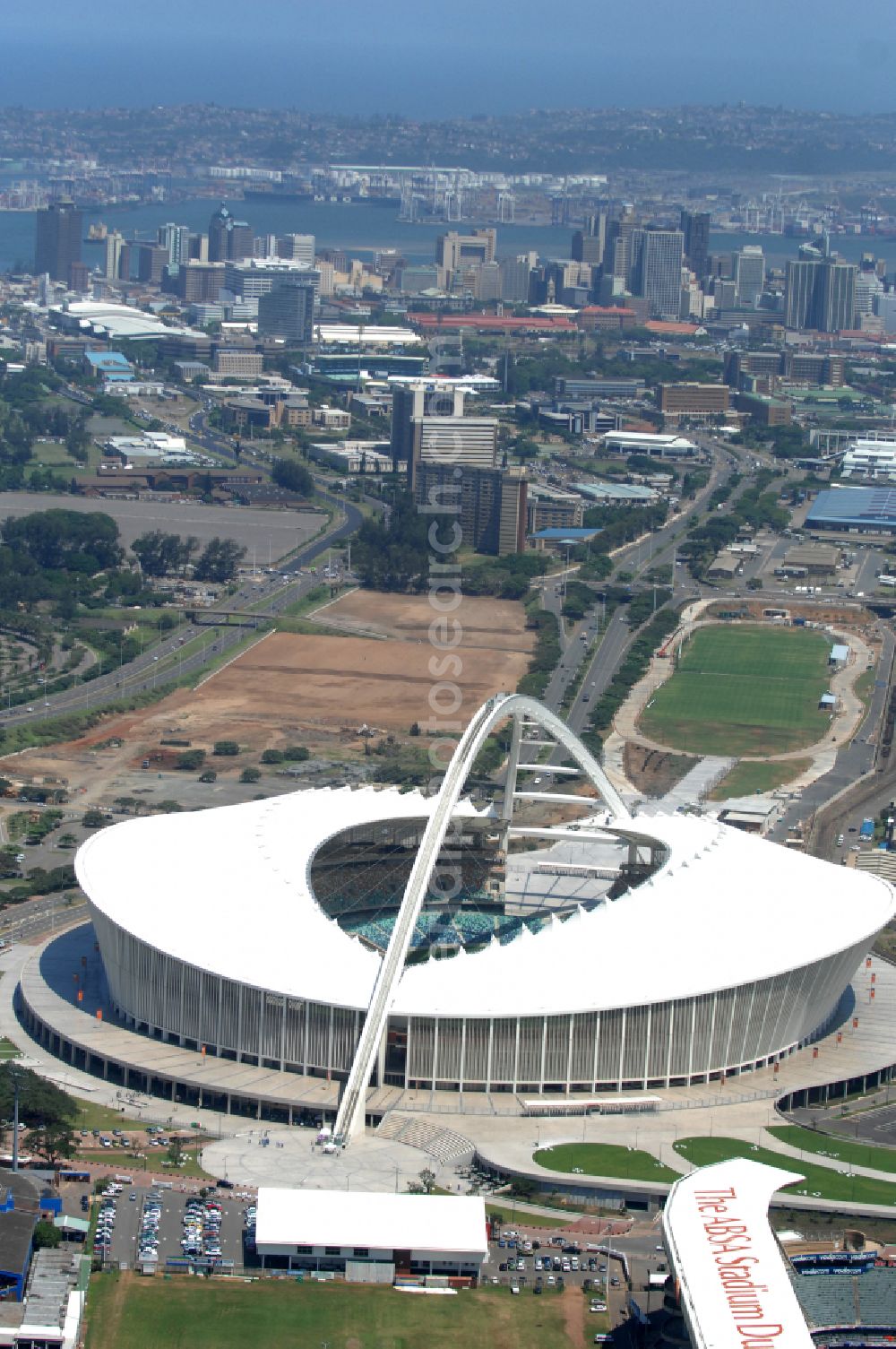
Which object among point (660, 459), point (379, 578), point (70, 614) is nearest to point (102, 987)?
point (70, 614)

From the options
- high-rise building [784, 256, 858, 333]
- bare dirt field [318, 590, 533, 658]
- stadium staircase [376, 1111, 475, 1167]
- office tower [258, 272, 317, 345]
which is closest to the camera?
stadium staircase [376, 1111, 475, 1167]

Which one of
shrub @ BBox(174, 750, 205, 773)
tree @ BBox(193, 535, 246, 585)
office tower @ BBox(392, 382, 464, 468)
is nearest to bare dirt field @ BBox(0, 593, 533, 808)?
shrub @ BBox(174, 750, 205, 773)

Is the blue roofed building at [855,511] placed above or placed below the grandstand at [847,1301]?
below

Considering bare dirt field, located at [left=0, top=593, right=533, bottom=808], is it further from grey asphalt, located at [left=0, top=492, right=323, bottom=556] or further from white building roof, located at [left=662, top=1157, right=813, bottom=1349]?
white building roof, located at [left=662, top=1157, right=813, bottom=1349]

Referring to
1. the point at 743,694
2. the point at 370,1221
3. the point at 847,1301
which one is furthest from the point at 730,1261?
the point at 743,694

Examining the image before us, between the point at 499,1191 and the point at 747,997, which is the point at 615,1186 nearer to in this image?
the point at 499,1191

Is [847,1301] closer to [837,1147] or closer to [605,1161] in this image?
[605,1161]

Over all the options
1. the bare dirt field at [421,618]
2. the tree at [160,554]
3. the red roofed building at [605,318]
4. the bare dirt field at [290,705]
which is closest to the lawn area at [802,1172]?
the bare dirt field at [290,705]

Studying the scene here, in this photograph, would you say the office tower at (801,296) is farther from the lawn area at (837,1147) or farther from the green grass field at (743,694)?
the lawn area at (837,1147)
